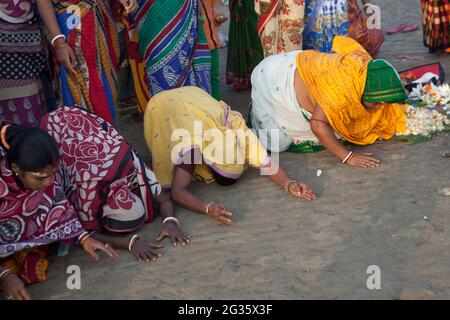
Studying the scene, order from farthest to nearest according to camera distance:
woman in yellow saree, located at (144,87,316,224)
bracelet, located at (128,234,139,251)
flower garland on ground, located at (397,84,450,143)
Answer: flower garland on ground, located at (397,84,450,143)
woman in yellow saree, located at (144,87,316,224)
bracelet, located at (128,234,139,251)

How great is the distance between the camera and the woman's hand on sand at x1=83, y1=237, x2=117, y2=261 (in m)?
3.57

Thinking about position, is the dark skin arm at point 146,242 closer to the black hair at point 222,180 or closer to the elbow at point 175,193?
the elbow at point 175,193

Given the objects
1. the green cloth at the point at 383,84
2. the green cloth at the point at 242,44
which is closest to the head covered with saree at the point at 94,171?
the green cloth at the point at 383,84

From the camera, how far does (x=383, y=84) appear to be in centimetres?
432

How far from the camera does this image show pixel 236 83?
6371 mm

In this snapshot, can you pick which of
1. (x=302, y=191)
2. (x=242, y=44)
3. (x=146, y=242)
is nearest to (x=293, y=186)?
(x=302, y=191)

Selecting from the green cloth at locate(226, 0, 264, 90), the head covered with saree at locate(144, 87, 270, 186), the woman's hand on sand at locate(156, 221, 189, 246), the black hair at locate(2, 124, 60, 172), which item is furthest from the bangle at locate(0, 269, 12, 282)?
the green cloth at locate(226, 0, 264, 90)

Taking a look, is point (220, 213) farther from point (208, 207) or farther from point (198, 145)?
point (198, 145)

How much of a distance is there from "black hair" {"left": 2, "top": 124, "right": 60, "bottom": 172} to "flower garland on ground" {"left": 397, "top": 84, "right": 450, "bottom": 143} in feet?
8.84

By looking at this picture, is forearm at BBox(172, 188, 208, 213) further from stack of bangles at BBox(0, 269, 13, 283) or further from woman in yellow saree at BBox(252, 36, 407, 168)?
stack of bangles at BBox(0, 269, 13, 283)

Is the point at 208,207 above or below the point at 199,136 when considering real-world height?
below

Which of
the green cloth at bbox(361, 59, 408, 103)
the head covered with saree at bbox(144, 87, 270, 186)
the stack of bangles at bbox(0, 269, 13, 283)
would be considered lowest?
the stack of bangles at bbox(0, 269, 13, 283)

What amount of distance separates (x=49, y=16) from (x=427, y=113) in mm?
2797

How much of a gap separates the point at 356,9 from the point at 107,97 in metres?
2.61
